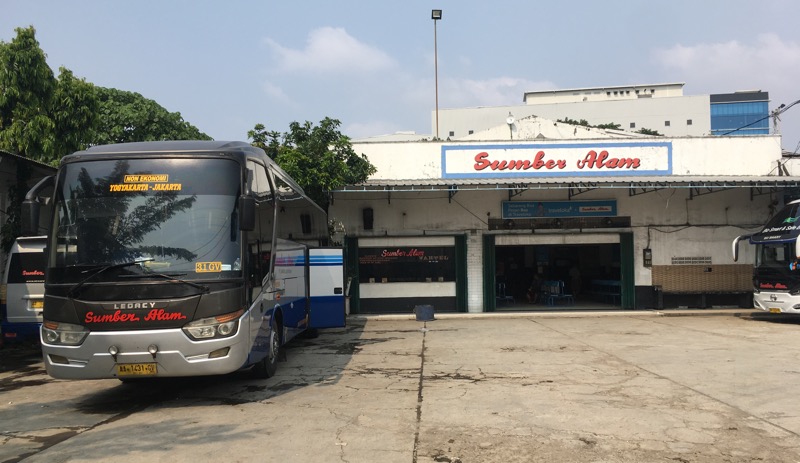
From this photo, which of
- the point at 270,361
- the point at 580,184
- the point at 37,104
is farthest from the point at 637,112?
the point at 270,361

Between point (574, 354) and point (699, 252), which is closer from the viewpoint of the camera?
point (574, 354)

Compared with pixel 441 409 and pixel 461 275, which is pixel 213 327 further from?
pixel 461 275

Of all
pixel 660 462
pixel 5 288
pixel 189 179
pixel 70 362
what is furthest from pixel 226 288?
pixel 5 288

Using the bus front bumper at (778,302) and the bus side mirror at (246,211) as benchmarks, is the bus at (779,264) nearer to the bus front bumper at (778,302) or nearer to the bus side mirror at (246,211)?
the bus front bumper at (778,302)

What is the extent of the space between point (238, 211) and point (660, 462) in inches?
194

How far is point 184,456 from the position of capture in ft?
16.3

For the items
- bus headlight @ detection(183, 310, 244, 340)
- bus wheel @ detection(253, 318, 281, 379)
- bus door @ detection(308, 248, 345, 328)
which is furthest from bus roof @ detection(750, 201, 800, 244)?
bus headlight @ detection(183, 310, 244, 340)

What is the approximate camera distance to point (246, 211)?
6453 millimetres

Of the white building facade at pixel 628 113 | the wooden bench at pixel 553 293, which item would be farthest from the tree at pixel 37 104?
the white building facade at pixel 628 113

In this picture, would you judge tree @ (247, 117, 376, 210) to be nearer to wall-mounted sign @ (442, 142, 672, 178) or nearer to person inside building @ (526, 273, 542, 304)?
wall-mounted sign @ (442, 142, 672, 178)

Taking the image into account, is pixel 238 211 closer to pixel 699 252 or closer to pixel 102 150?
pixel 102 150

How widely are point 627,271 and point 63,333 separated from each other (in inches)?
674

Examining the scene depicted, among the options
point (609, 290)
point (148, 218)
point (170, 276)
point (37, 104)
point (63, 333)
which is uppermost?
point (37, 104)

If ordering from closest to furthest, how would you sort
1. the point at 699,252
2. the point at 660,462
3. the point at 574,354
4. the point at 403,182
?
the point at 660,462 → the point at 574,354 → the point at 403,182 → the point at 699,252
